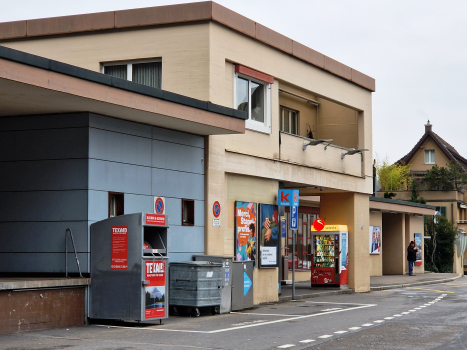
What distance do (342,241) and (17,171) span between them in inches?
515

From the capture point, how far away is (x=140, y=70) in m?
18.4

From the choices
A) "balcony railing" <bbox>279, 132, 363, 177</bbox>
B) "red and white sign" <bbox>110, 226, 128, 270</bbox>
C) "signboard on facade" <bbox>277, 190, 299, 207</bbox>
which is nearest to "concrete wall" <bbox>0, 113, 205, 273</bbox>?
"red and white sign" <bbox>110, 226, 128, 270</bbox>

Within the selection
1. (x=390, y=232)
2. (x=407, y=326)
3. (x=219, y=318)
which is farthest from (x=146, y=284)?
(x=390, y=232)

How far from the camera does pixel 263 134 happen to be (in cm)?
1997

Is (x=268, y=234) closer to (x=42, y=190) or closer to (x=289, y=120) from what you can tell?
(x=289, y=120)

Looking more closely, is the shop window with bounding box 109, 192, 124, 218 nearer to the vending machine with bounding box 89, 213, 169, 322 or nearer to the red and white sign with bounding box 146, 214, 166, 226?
the vending machine with bounding box 89, 213, 169, 322

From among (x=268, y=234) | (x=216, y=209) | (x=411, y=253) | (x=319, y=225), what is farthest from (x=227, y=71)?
(x=411, y=253)

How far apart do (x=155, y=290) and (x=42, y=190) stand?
3007mm

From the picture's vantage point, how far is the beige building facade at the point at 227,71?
17.6 metres

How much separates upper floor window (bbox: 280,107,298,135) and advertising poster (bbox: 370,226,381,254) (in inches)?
476

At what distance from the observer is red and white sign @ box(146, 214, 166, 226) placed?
13508 mm

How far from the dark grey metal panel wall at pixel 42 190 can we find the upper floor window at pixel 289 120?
11774 millimetres

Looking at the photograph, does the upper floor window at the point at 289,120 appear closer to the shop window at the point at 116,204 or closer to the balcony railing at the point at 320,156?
the balcony railing at the point at 320,156

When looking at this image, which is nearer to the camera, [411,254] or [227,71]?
[227,71]
